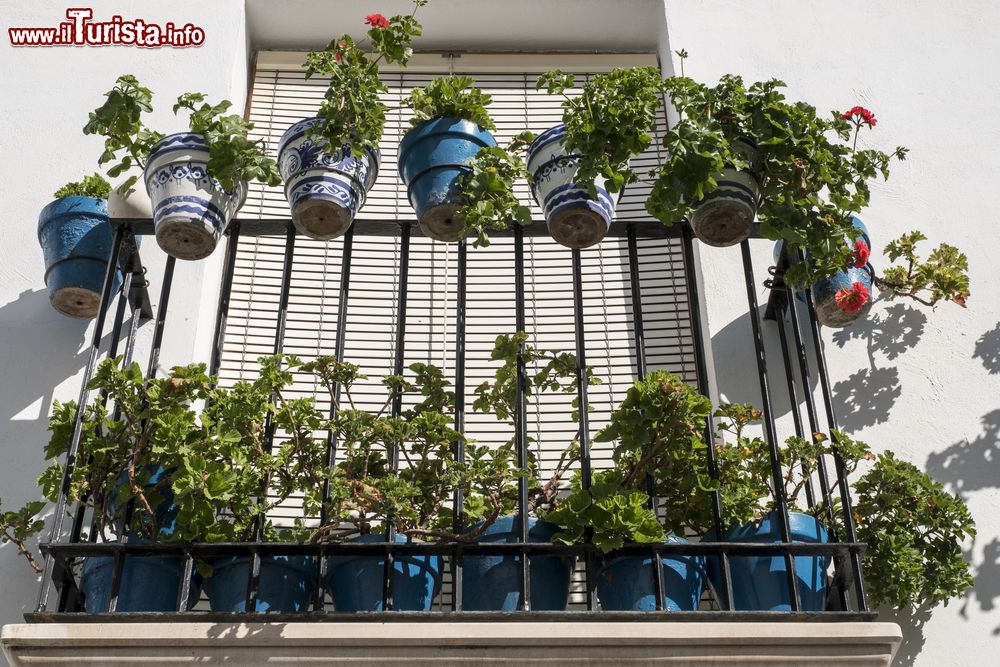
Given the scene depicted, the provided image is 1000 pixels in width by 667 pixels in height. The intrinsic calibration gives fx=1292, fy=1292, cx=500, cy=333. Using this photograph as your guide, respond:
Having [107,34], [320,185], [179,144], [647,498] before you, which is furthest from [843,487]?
[107,34]

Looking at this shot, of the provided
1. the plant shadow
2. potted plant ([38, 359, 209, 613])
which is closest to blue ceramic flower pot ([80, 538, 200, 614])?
potted plant ([38, 359, 209, 613])

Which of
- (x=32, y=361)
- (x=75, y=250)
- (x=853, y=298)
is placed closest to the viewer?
(x=853, y=298)

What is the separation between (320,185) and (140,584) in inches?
55.0

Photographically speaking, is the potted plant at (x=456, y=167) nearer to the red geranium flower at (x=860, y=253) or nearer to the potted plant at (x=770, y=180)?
the potted plant at (x=770, y=180)

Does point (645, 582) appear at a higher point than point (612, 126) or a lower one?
lower

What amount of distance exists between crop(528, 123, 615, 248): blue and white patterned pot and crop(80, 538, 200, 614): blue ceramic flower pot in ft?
5.32

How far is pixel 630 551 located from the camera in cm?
388

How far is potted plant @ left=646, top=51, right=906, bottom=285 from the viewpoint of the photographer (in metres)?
4.23

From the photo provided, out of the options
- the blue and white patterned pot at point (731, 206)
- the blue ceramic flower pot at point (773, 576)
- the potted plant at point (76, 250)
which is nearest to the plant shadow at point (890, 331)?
the blue and white patterned pot at point (731, 206)

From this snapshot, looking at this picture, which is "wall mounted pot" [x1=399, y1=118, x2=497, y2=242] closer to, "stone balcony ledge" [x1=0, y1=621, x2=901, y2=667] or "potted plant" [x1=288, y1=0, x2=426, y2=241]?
"potted plant" [x1=288, y1=0, x2=426, y2=241]

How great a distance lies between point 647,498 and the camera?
4129mm

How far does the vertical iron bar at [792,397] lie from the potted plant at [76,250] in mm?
2459

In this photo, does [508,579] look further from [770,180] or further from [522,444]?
[770,180]

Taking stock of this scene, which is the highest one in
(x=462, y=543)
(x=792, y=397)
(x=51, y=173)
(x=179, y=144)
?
(x=51, y=173)
